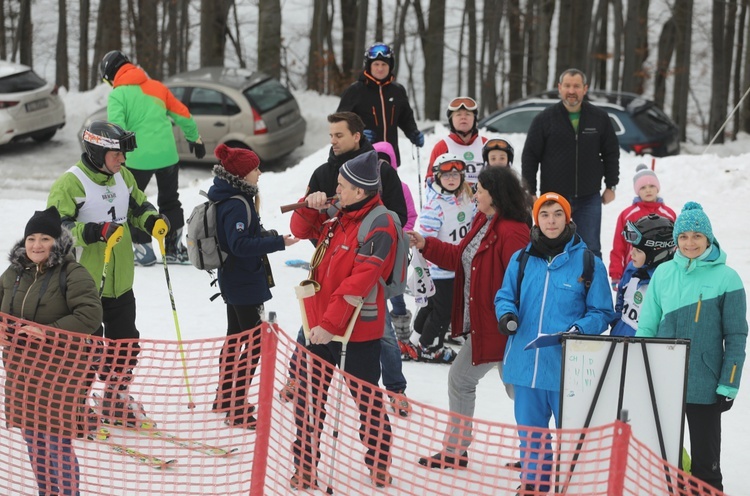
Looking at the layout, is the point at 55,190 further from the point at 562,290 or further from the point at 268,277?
the point at 562,290

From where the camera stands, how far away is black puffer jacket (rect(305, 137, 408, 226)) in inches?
256

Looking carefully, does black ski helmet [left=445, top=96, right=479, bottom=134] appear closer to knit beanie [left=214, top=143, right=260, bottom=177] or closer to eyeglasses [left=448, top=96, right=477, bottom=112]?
eyeglasses [left=448, top=96, right=477, bottom=112]

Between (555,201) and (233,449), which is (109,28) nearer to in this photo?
(233,449)

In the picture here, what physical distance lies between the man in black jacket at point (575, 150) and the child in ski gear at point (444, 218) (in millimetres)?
1072

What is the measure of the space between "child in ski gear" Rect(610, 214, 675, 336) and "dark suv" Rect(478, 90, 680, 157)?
8683 mm

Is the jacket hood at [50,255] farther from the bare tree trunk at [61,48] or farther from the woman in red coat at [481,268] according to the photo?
the bare tree trunk at [61,48]

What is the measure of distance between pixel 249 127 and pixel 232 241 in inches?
406

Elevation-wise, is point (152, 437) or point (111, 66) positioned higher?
point (111, 66)

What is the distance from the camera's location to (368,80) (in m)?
8.64

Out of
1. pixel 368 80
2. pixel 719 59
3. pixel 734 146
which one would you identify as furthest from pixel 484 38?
pixel 368 80

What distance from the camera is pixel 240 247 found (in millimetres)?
5938

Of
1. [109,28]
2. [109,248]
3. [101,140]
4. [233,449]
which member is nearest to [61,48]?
[109,28]

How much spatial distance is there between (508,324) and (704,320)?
3.14ft

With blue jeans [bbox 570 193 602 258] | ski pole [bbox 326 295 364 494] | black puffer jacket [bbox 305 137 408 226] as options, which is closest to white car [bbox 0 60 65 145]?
blue jeans [bbox 570 193 602 258]
